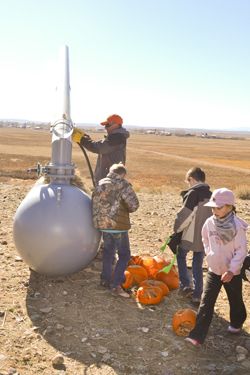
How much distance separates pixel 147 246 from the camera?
910cm

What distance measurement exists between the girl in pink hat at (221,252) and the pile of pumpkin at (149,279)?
109 cm

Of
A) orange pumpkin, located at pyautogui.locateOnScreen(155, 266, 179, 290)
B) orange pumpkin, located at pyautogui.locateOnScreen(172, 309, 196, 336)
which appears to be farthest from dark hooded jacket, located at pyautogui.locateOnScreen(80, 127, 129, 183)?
orange pumpkin, located at pyautogui.locateOnScreen(172, 309, 196, 336)

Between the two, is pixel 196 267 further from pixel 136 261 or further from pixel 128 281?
pixel 136 261

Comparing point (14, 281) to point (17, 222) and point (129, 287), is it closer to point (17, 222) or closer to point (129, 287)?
point (17, 222)

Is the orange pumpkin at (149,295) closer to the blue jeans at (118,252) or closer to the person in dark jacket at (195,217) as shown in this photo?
the blue jeans at (118,252)

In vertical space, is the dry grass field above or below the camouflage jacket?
below

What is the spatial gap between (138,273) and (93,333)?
161 cm

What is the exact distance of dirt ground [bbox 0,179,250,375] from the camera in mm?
4684

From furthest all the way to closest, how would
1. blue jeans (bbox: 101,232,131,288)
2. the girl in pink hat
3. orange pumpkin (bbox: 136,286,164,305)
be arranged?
blue jeans (bbox: 101,232,131,288) → orange pumpkin (bbox: 136,286,164,305) → the girl in pink hat

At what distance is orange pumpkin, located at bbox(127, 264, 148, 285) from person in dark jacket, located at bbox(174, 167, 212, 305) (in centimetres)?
81

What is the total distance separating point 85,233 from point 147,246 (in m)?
3.13

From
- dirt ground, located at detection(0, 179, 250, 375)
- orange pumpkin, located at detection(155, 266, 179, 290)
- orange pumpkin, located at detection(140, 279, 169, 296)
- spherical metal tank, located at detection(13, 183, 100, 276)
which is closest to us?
dirt ground, located at detection(0, 179, 250, 375)

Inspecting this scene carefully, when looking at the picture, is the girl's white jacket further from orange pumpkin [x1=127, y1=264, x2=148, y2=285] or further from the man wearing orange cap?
the man wearing orange cap

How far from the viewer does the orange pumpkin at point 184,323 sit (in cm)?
535
